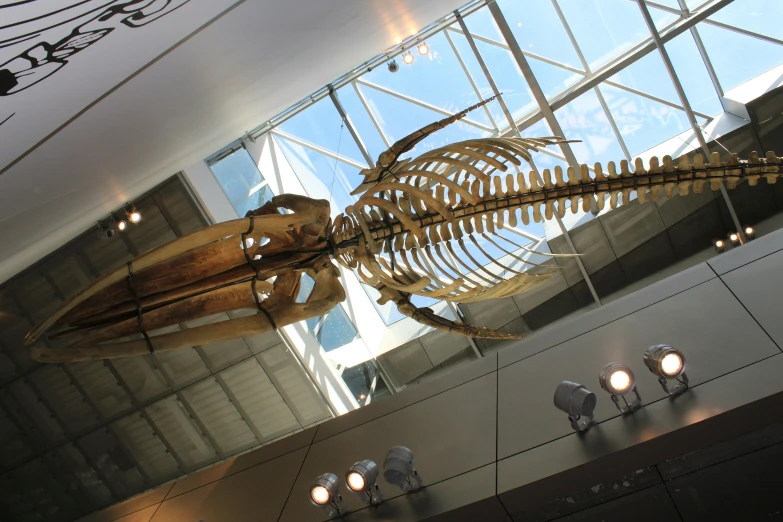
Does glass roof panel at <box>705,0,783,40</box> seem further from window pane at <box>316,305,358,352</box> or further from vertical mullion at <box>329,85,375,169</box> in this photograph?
window pane at <box>316,305,358,352</box>

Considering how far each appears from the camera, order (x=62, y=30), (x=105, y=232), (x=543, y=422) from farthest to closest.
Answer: (x=105, y=232), (x=543, y=422), (x=62, y=30)

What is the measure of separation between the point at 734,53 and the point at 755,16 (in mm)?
537

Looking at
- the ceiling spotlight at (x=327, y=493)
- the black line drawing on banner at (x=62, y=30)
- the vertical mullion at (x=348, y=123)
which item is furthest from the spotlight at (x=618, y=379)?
the vertical mullion at (x=348, y=123)

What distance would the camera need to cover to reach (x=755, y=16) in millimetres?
8914

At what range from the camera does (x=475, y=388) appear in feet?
16.6

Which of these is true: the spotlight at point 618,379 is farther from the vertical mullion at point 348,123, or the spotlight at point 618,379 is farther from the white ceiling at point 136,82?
the vertical mullion at point 348,123

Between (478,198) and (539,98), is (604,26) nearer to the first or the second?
(539,98)

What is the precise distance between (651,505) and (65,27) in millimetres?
3498

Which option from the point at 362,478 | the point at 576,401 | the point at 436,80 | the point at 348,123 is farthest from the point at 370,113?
the point at 576,401

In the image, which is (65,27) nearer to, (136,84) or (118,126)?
(136,84)

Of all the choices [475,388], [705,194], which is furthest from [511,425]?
[705,194]

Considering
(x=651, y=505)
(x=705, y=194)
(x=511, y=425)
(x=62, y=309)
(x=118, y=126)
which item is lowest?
(x=705, y=194)

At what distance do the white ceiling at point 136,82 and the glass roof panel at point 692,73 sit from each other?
385 centimetres

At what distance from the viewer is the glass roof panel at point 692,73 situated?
8789 millimetres
